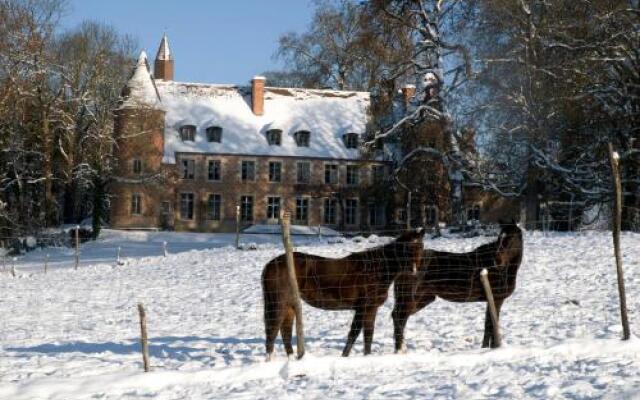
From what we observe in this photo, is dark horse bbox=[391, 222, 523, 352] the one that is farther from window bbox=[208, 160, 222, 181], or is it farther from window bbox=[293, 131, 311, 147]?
window bbox=[293, 131, 311, 147]

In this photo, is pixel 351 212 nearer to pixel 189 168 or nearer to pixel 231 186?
pixel 231 186

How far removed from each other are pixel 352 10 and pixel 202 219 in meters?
22.4

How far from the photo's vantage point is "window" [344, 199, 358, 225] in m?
56.6

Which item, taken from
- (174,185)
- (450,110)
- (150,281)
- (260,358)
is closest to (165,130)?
(174,185)

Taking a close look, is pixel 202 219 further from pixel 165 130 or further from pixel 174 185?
pixel 165 130

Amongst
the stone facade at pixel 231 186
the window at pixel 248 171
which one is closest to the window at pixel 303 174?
the stone facade at pixel 231 186

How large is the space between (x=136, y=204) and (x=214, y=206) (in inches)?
220

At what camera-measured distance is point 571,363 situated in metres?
9.66

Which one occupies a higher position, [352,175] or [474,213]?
[352,175]

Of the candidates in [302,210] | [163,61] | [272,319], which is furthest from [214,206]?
[272,319]

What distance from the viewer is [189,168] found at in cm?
5519

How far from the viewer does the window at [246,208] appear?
5581 cm

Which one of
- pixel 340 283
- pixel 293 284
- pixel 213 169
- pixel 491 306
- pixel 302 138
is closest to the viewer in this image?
pixel 293 284

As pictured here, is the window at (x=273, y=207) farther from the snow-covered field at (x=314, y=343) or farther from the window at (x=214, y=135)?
the snow-covered field at (x=314, y=343)
